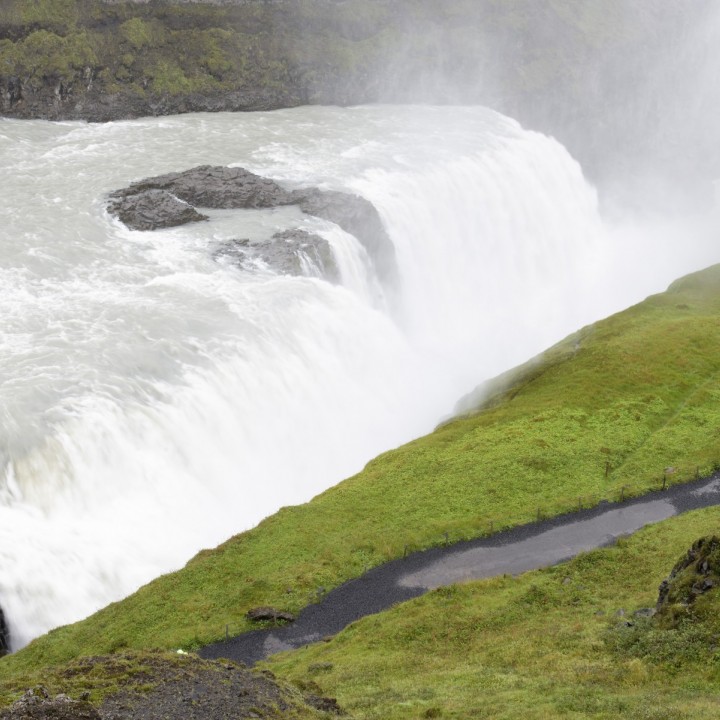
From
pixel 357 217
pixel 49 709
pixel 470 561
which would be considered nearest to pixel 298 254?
pixel 357 217

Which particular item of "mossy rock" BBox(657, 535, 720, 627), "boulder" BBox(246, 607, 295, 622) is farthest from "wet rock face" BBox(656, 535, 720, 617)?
"boulder" BBox(246, 607, 295, 622)

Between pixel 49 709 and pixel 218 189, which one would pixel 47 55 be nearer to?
pixel 218 189

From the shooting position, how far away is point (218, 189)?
84.5m

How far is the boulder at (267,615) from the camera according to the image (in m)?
42.8

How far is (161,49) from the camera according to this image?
373 feet

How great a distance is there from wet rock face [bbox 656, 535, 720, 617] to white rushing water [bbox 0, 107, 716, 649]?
1036 inches

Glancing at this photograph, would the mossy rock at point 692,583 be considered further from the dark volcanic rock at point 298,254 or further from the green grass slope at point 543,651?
the dark volcanic rock at point 298,254

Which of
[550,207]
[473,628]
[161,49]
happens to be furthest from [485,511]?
[161,49]

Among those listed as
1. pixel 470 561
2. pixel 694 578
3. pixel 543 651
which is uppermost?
pixel 470 561

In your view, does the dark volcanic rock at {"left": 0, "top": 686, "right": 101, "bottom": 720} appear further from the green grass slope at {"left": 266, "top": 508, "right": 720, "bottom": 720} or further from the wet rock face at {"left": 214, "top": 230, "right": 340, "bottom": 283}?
the wet rock face at {"left": 214, "top": 230, "right": 340, "bottom": 283}

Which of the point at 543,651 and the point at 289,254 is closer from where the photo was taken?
the point at 543,651

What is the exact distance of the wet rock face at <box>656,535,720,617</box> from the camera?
3362 cm

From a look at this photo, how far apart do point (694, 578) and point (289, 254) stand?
4746 cm

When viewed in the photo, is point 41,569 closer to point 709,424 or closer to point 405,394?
point 405,394
